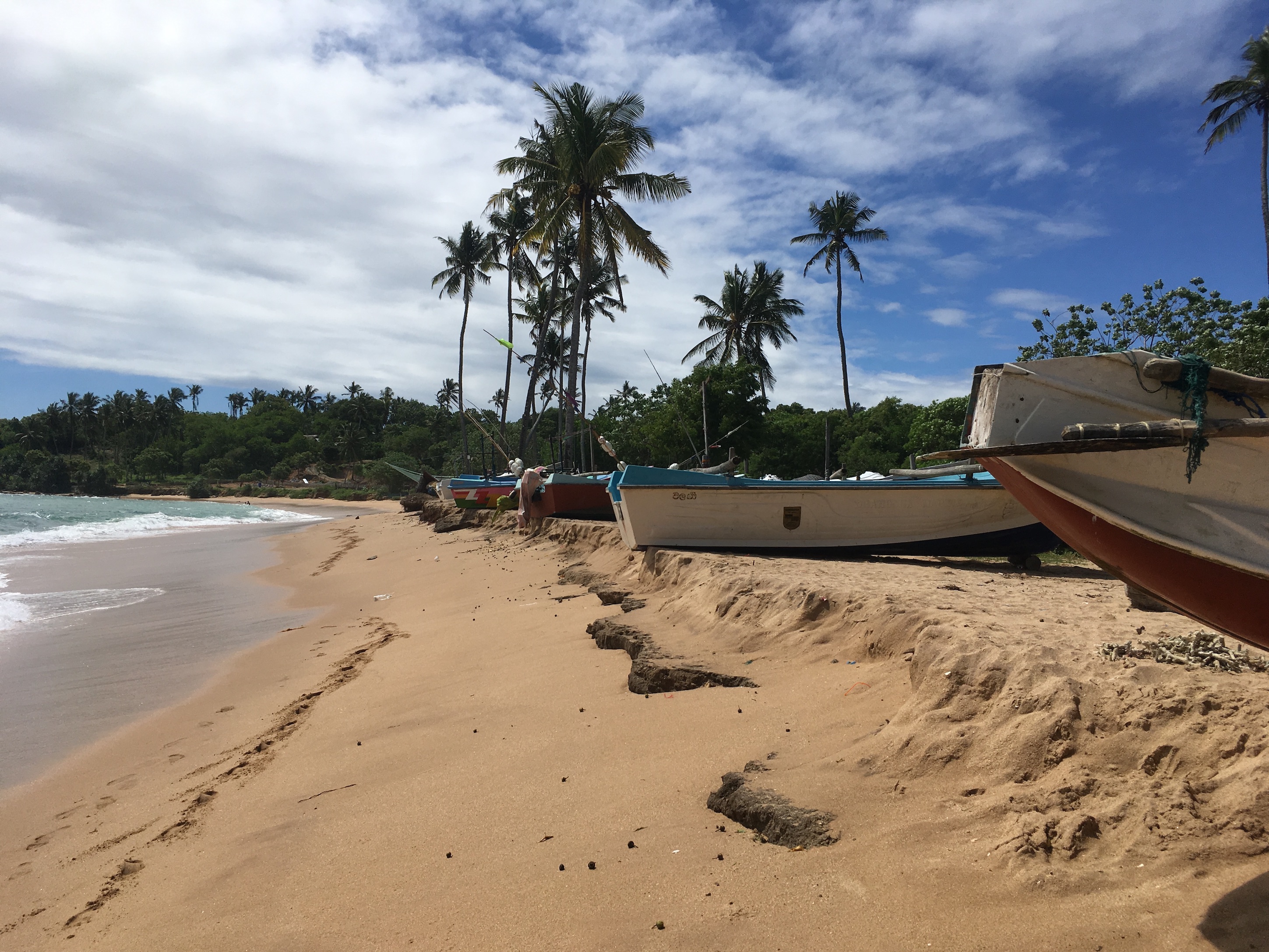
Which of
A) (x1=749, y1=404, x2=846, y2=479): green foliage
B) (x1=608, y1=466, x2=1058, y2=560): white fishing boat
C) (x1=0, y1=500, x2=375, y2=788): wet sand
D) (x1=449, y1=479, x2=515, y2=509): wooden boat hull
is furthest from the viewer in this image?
(x1=749, y1=404, x2=846, y2=479): green foliage

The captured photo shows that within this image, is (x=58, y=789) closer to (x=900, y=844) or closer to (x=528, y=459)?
(x=900, y=844)

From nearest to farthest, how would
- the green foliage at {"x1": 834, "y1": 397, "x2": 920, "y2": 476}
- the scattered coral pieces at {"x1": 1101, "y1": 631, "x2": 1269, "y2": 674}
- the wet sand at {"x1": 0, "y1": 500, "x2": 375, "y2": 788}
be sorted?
the scattered coral pieces at {"x1": 1101, "y1": 631, "x2": 1269, "y2": 674} < the wet sand at {"x1": 0, "y1": 500, "x2": 375, "y2": 788} < the green foliage at {"x1": 834, "y1": 397, "x2": 920, "y2": 476}

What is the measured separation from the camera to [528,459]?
42.2m

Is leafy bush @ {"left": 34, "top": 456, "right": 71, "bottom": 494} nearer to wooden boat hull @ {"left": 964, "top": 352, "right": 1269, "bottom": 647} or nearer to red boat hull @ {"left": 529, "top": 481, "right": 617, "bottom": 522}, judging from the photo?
red boat hull @ {"left": 529, "top": 481, "right": 617, "bottom": 522}

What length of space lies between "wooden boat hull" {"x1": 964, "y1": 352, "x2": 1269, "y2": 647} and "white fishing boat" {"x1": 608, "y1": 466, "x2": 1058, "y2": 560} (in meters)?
6.27

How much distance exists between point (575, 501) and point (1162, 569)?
45.0 feet

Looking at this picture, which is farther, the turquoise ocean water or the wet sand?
the turquoise ocean water

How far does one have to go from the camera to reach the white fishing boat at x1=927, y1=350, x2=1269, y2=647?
2723 millimetres

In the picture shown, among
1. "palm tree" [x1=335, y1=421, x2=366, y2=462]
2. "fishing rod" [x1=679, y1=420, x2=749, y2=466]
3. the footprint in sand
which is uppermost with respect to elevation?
"palm tree" [x1=335, y1=421, x2=366, y2=462]

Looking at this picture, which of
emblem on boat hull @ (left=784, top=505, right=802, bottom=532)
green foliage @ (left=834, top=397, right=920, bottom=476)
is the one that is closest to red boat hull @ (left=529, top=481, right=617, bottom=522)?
emblem on boat hull @ (left=784, top=505, right=802, bottom=532)

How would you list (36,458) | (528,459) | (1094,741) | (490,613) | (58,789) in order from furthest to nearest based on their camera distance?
1. (36,458)
2. (528,459)
3. (490,613)
4. (58,789)
5. (1094,741)

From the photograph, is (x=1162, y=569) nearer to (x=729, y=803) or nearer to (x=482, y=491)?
(x=729, y=803)

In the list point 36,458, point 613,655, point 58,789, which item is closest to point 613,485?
point 613,655

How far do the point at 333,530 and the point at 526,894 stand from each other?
29930 mm
